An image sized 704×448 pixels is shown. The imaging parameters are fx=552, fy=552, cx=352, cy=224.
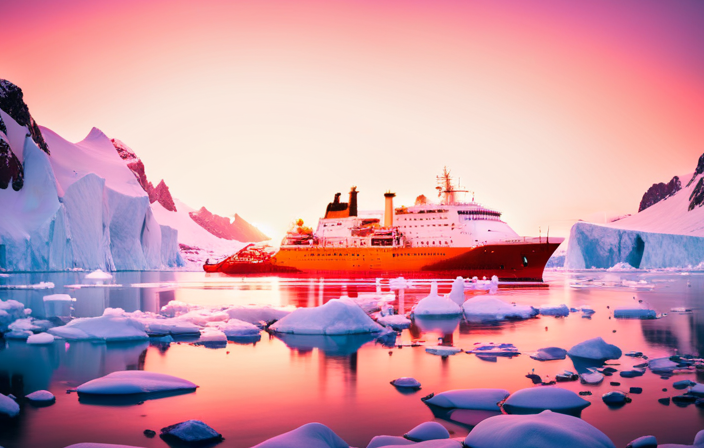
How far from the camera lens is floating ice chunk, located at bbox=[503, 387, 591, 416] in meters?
6.71

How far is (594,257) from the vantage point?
69.2m

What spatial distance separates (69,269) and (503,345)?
1785 inches

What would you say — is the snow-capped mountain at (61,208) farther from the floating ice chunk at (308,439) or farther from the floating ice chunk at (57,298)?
the floating ice chunk at (308,439)

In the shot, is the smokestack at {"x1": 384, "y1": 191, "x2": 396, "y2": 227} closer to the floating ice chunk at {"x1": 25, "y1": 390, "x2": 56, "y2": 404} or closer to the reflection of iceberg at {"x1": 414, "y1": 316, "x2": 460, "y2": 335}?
the reflection of iceberg at {"x1": 414, "y1": 316, "x2": 460, "y2": 335}

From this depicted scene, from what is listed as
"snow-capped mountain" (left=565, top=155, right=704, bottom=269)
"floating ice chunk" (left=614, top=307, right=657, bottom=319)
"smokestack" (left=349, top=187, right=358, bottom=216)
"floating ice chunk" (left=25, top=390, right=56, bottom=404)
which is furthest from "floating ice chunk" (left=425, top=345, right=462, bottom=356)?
"snow-capped mountain" (left=565, top=155, right=704, bottom=269)

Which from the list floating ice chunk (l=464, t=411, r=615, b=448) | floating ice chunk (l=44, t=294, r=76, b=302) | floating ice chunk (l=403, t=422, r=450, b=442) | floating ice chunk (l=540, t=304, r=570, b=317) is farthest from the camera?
floating ice chunk (l=44, t=294, r=76, b=302)

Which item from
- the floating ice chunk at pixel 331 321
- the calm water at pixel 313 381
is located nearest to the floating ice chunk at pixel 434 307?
the calm water at pixel 313 381

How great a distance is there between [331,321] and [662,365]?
22.2 ft

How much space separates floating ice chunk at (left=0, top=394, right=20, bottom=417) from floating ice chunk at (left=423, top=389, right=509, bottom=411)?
4970 millimetres

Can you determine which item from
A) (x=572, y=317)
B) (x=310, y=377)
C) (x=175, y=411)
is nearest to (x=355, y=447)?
(x=175, y=411)

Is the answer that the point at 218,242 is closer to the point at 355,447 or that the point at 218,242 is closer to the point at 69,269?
the point at 69,269

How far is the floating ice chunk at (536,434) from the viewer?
16.4 ft

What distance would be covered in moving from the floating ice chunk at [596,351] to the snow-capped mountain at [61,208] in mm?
44642

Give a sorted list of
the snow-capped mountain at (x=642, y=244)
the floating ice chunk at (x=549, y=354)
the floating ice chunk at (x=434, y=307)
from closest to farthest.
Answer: the floating ice chunk at (x=549, y=354) → the floating ice chunk at (x=434, y=307) → the snow-capped mountain at (x=642, y=244)
